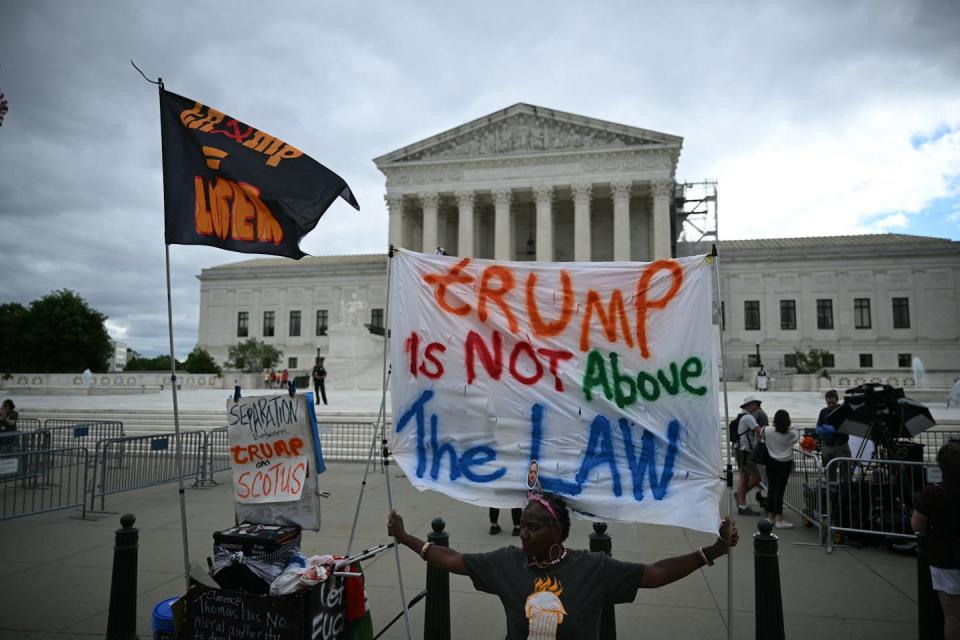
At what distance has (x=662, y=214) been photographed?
47375mm

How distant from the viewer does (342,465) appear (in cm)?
1304

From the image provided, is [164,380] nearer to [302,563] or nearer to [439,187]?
[439,187]

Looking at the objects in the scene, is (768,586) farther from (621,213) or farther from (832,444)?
(621,213)

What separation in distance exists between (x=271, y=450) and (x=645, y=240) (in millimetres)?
52175

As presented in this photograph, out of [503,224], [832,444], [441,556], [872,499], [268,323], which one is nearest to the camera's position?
[441,556]

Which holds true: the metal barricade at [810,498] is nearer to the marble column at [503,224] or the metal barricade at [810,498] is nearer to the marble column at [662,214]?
the marble column at [662,214]

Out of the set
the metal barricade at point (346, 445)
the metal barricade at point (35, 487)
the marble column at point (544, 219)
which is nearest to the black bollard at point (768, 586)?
the metal barricade at point (35, 487)

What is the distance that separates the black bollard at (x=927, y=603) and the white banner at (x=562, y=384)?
1618mm

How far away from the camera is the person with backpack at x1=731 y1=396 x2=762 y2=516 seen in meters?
8.89

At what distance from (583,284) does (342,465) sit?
34.0ft

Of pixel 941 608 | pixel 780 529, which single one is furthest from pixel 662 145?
pixel 941 608

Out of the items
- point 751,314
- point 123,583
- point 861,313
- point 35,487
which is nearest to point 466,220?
point 751,314

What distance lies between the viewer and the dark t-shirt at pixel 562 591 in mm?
2539

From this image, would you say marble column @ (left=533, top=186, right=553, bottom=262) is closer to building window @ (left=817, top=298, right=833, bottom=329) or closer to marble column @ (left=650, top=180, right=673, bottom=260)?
marble column @ (left=650, top=180, right=673, bottom=260)
